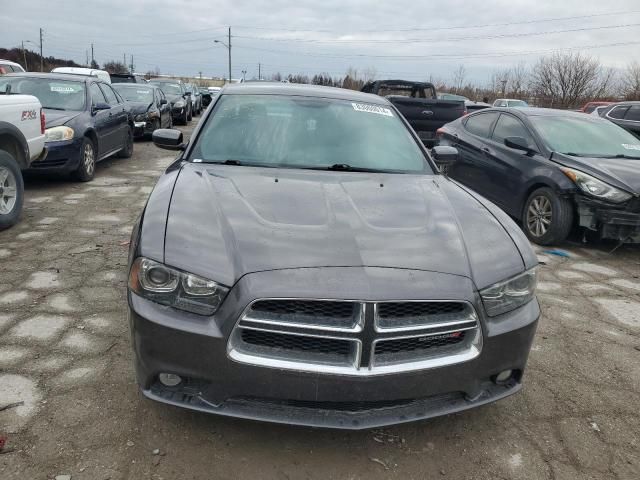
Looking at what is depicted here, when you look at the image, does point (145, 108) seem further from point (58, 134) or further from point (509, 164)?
point (509, 164)

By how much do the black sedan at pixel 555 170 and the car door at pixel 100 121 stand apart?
18.8ft

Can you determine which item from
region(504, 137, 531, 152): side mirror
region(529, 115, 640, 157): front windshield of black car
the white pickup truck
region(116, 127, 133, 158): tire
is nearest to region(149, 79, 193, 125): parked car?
region(116, 127, 133, 158): tire

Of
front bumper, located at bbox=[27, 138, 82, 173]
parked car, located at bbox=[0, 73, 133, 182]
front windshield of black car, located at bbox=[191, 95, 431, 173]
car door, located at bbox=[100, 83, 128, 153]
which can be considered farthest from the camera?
car door, located at bbox=[100, 83, 128, 153]

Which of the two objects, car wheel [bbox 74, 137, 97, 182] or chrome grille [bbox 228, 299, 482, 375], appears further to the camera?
car wheel [bbox 74, 137, 97, 182]

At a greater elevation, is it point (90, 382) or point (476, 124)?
point (476, 124)

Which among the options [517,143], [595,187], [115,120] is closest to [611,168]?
[595,187]

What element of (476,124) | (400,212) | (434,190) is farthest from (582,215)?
(400,212)

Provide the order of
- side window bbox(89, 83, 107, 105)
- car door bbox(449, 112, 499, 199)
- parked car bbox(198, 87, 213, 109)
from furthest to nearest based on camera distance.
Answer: parked car bbox(198, 87, 213, 109)
side window bbox(89, 83, 107, 105)
car door bbox(449, 112, 499, 199)

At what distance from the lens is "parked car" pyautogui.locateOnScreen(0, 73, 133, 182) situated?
7.38m

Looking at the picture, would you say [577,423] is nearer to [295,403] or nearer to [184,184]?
[295,403]

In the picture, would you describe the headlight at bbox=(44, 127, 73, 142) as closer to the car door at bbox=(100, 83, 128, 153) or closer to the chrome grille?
the car door at bbox=(100, 83, 128, 153)

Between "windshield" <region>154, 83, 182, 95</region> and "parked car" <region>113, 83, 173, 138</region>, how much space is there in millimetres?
4483

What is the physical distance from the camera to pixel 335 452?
2377 millimetres

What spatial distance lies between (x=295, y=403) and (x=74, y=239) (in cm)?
392
